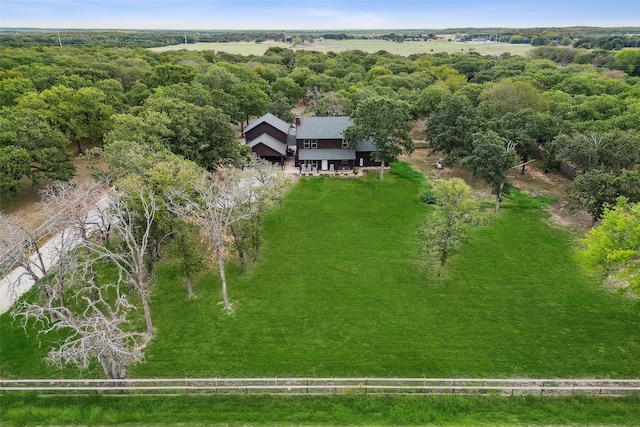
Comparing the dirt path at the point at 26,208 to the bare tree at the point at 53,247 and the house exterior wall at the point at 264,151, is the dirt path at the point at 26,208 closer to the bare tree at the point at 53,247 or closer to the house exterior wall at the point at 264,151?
the bare tree at the point at 53,247

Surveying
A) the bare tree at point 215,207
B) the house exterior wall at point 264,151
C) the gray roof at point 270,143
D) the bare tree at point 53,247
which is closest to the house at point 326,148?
the gray roof at point 270,143

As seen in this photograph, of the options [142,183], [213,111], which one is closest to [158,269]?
[142,183]

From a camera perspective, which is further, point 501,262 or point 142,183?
point 501,262

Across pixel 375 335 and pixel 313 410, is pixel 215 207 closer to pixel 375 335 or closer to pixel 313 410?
pixel 375 335

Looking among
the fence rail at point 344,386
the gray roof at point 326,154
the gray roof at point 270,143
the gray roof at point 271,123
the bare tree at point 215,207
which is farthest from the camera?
the gray roof at point 271,123

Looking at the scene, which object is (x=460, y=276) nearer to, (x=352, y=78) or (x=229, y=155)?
(x=229, y=155)

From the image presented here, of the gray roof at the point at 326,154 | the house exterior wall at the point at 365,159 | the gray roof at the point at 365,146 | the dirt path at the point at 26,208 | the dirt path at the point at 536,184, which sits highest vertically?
the gray roof at the point at 365,146

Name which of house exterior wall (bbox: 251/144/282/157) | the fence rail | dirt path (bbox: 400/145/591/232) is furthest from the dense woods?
the fence rail
